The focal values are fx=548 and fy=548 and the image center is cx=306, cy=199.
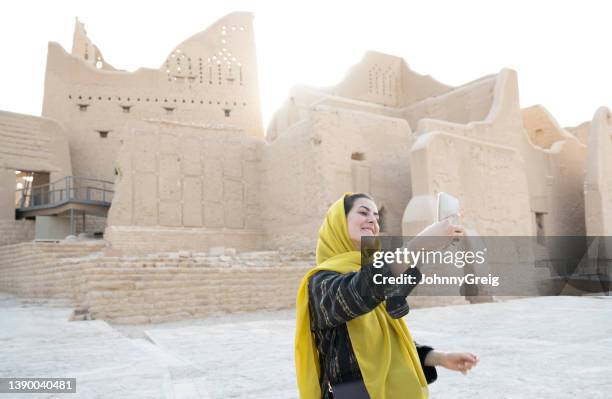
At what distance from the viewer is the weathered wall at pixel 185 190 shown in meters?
17.7

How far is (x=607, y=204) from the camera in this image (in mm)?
19922

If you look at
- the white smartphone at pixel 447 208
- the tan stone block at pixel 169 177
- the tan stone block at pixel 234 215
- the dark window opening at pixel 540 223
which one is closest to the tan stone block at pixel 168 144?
the tan stone block at pixel 169 177

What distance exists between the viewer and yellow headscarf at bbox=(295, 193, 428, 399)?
1718mm

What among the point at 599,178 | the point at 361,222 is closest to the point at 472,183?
the point at 599,178

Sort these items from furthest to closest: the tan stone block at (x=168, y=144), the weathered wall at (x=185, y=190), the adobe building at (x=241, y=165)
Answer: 1. the tan stone block at (x=168, y=144)
2. the weathered wall at (x=185, y=190)
3. the adobe building at (x=241, y=165)

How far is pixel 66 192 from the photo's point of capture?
73.5 feet

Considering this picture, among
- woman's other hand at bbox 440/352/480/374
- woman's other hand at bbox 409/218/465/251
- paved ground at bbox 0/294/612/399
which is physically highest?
woman's other hand at bbox 409/218/465/251

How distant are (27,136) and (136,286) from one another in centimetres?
1488

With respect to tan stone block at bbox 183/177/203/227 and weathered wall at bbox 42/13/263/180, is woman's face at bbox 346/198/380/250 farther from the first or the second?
weathered wall at bbox 42/13/263/180

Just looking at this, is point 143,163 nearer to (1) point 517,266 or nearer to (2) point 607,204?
(1) point 517,266

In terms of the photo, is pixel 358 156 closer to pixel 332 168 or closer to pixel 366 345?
pixel 332 168

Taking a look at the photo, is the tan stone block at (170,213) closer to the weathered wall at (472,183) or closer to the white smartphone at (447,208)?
the weathered wall at (472,183)

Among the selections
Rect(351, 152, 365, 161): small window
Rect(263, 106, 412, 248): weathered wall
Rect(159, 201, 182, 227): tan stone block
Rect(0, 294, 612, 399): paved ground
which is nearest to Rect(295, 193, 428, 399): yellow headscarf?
Rect(0, 294, 612, 399): paved ground

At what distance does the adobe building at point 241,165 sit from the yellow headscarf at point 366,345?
30.2 feet
